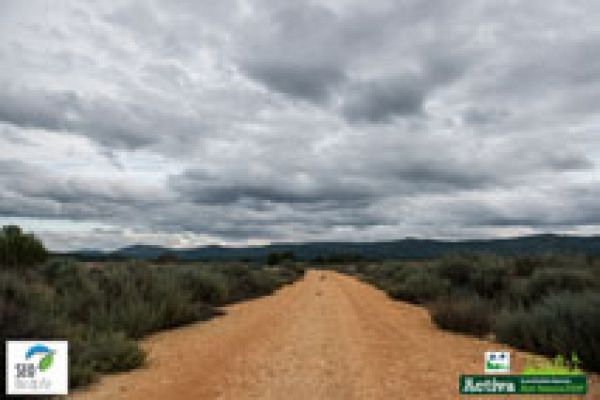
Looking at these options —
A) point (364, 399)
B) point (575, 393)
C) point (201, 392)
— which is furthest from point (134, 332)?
point (575, 393)

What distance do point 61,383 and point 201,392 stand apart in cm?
205

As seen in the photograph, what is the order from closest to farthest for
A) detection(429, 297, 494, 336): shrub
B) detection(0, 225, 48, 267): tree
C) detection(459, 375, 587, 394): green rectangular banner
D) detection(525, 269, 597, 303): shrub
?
detection(459, 375, 587, 394): green rectangular banner, detection(429, 297, 494, 336): shrub, detection(525, 269, 597, 303): shrub, detection(0, 225, 48, 267): tree

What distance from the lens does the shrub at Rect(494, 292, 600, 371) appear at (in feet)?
25.7

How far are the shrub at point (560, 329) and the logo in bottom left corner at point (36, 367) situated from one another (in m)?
8.10

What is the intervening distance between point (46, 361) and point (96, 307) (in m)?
5.01

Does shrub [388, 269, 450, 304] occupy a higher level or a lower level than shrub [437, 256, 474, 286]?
lower

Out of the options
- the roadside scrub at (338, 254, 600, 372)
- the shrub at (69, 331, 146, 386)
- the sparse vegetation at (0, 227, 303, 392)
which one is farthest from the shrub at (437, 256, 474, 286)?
the shrub at (69, 331, 146, 386)

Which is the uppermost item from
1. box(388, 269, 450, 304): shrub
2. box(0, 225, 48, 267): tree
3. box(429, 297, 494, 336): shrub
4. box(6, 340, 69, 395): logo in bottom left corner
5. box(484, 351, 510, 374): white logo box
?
box(0, 225, 48, 267): tree

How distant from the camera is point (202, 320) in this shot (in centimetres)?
1449

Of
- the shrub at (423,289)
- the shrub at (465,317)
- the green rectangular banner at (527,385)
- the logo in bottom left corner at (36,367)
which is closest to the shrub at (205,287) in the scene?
the shrub at (423,289)

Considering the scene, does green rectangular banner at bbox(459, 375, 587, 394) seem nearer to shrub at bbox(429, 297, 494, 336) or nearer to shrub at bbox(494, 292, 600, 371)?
shrub at bbox(494, 292, 600, 371)

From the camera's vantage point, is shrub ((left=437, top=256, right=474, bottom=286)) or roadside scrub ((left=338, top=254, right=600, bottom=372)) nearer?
roadside scrub ((left=338, top=254, right=600, bottom=372))

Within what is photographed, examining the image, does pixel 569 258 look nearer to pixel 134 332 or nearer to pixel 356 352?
pixel 356 352

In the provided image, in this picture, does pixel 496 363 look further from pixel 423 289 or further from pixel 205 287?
pixel 423 289
